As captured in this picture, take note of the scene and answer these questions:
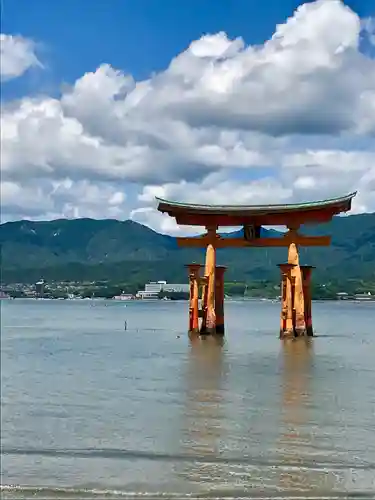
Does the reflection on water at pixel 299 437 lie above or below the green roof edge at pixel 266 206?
below

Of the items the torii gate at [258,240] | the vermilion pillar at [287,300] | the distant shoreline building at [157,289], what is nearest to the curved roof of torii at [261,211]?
the torii gate at [258,240]

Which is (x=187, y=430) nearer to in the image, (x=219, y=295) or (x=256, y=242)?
(x=256, y=242)

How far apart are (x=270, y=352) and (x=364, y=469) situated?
73.1 feet

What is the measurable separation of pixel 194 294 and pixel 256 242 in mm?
4134

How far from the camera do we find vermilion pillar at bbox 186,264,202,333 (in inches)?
1513

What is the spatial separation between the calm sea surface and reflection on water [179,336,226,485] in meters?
0.03

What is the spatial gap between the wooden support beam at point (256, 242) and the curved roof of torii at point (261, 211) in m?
0.86

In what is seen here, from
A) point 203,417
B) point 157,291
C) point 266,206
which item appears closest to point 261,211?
point 266,206

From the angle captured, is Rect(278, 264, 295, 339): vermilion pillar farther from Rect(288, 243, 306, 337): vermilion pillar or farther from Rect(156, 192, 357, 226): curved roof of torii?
Rect(156, 192, 357, 226): curved roof of torii

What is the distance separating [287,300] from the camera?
120ft

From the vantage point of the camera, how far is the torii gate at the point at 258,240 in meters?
36.4

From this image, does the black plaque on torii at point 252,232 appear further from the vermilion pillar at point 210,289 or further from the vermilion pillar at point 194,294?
the vermilion pillar at point 194,294

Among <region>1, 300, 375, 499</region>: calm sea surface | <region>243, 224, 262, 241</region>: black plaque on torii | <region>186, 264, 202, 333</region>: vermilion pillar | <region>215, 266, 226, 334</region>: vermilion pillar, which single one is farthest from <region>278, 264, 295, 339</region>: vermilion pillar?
<region>1, 300, 375, 499</region>: calm sea surface

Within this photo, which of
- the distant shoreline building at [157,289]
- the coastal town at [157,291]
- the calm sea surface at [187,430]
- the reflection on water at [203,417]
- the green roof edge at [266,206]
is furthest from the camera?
the distant shoreline building at [157,289]
